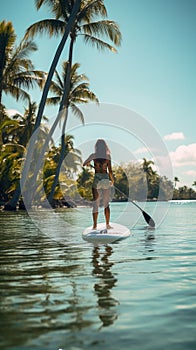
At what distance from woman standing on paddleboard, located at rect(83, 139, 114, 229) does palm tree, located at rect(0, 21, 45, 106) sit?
787 inches

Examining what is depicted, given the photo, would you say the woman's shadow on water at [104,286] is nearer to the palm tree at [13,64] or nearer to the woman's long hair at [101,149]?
the woman's long hair at [101,149]

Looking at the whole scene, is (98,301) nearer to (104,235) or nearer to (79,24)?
(104,235)

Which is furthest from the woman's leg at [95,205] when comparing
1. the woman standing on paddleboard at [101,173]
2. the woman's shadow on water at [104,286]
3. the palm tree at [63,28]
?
the palm tree at [63,28]

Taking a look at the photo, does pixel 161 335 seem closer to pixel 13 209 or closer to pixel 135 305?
pixel 135 305

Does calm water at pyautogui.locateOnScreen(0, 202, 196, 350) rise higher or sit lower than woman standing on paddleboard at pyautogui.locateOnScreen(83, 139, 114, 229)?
lower

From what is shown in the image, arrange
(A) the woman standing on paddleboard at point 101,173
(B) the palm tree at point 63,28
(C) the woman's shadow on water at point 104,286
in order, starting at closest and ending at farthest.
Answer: (C) the woman's shadow on water at point 104,286 < (A) the woman standing on paddleboard at point 101,173 < (B) the palm tree at point 63,28

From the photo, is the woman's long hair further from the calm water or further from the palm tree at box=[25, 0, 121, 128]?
the palm tree at box=[25, 0, 121, 128]

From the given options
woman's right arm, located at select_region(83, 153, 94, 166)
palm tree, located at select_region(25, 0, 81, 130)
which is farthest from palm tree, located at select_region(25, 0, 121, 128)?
woman's right arm, located at select_region(83, 153, 94, 166)

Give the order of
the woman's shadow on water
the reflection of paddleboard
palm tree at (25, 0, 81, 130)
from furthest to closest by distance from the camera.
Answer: palm tree at (25, 0, 81, 130), the reflection of paddleboard, the woman's shadow on water

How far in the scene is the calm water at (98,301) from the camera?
3.21 m

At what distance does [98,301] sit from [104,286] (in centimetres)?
70

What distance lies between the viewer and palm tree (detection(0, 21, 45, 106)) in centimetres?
2795

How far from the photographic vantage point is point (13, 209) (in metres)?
27.8

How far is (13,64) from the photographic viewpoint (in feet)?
92.6
